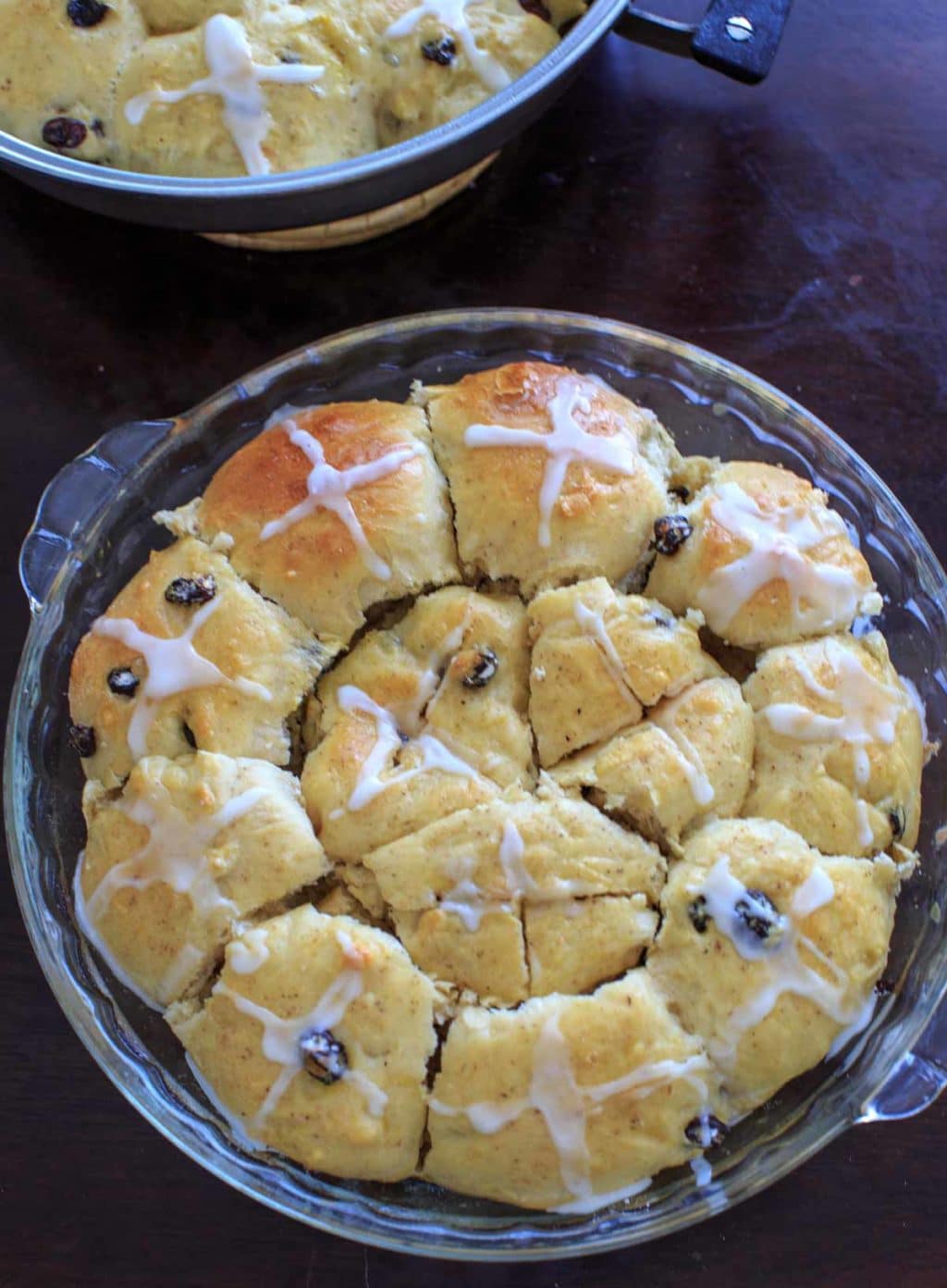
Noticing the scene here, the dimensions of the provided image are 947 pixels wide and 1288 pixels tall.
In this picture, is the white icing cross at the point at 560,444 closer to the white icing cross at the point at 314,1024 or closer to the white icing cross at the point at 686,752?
the white icing cross at the point at 686,752

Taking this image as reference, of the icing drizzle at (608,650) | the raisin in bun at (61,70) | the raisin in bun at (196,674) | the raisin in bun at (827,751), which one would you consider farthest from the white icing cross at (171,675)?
the raisin in bun at (61,70)

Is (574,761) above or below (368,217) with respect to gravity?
below

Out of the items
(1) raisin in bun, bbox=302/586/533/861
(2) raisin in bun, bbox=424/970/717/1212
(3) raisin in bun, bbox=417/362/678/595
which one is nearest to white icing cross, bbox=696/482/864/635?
(3) raisin in bun, bbox=417/362/678/595

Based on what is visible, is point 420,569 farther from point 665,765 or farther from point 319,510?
point 665,765

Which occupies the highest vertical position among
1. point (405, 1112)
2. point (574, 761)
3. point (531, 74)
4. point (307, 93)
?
point (531, 74)

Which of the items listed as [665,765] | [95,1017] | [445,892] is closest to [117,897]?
[95,1017]

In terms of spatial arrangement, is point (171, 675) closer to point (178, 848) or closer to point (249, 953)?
point (178, 848)
